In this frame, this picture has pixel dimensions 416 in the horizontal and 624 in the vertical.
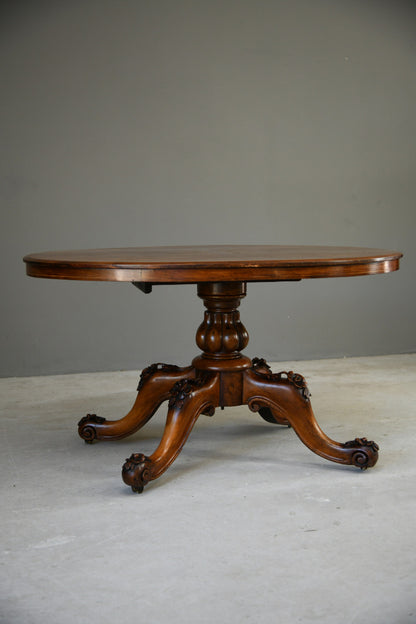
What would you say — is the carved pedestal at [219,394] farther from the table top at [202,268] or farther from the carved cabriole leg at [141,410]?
the table top at [202,268]

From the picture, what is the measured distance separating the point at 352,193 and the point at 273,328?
0.88m

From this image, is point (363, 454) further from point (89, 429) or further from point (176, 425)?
point (89, 429)

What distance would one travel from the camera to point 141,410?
2516 millimetres

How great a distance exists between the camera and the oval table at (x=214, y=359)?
1956mm

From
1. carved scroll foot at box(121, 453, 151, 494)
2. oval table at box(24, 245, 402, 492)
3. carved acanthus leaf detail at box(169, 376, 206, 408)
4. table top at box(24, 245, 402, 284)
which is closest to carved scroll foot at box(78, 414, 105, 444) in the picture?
oval table at box(24, 245, 402, 492)

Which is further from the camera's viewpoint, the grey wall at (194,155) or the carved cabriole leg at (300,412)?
the grey wall at (194,155)

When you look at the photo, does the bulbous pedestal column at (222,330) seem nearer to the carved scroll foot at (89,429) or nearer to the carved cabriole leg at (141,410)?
the carved cabriole leg at (141,410)

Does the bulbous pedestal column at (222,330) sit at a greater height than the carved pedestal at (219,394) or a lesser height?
greater

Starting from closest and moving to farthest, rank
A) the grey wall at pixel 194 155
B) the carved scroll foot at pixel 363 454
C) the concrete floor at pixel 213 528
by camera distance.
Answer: the concrete floor at pixel 213 528
the carved scroll foot at pixel 363 454
the grey wall at pixel 194 155

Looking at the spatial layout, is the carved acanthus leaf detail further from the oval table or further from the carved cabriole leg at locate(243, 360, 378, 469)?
the carved cabriole leg at locate(243, 360, 378, 469)

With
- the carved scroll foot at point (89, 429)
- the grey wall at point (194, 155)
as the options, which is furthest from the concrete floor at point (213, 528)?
the grey wall at point (194, 155)

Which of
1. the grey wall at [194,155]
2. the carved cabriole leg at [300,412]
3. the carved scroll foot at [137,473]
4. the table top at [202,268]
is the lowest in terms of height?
the carved scroll foot at [137,473]

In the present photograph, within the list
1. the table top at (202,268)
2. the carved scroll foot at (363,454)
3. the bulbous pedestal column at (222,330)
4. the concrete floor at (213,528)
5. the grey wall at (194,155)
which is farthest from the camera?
the grey wall at (194,155)

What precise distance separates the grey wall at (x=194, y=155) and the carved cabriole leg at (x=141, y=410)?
1432 millimetres
